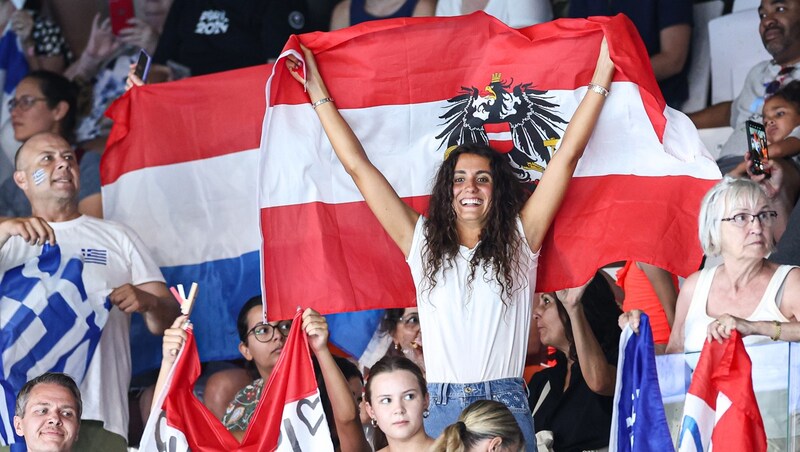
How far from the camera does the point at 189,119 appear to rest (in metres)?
6.49

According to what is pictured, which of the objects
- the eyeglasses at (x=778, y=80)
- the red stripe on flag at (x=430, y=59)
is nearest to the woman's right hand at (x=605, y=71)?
the red stripe on flag at (x=430, y=59)

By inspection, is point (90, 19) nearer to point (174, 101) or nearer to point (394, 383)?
point (174, 101)

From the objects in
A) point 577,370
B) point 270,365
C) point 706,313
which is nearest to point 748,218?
point 706,313

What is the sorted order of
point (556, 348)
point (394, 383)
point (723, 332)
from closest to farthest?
point (723, 332) < point (394, 383) < point (556, 348)

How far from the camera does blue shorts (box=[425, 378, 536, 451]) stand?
464 centimetres

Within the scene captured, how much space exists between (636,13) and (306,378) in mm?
2976

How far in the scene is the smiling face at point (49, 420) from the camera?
197 inches

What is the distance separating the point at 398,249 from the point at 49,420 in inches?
58.0

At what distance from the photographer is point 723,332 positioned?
4352mm

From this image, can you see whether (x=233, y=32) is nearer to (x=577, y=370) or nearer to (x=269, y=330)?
(x=269, y=330)

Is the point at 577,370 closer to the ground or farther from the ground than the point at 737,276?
closer to the ground

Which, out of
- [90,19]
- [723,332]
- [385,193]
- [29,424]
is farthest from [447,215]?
[90,19]

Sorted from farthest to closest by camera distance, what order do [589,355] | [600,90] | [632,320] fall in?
[600,90] → [589,355] → [632,320]

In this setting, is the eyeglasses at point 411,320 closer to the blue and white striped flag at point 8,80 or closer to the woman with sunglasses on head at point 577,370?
the woman with sunglasses on head at point 577,370
